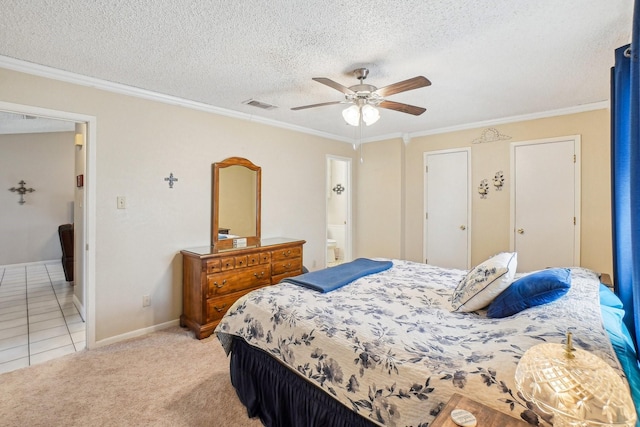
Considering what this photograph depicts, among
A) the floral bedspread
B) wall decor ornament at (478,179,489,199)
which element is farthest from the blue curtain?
wall decor ornament at (478,179,489,199)

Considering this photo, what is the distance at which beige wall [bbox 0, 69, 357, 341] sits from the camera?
2744 millimetres

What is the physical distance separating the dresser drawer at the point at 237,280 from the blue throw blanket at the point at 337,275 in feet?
3.31

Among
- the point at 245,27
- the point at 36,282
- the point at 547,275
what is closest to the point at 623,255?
the point at 547,275

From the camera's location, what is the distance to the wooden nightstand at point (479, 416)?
34.9 inches

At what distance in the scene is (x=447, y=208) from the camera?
443cm

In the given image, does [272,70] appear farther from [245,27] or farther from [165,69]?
[165,69]

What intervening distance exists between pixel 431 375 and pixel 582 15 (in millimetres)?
2210

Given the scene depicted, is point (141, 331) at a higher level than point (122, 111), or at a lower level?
lower

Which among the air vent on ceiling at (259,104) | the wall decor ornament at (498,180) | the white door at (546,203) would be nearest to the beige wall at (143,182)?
the air vent on ceiling at (259,104)

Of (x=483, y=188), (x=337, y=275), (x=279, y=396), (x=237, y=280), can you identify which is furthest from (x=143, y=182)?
(x=483, y=188)

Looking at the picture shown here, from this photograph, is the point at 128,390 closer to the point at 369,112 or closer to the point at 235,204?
the point at 235,204

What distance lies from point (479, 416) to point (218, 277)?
266 centimetres

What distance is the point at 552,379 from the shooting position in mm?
804

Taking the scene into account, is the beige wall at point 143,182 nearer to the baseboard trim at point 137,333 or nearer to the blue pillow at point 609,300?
the baseboard trim at point 137,333
